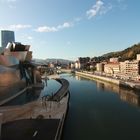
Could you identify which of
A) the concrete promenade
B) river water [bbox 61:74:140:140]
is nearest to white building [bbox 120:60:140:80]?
river water [bbox 61:74:140:140]

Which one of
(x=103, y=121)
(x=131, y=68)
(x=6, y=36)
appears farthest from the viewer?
(x=6, y=36)

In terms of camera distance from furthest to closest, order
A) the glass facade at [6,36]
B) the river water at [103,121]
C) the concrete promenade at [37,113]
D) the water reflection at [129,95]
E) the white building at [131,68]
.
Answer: the glass facade at [6,36]
the white building at [131,68]
the water reflection at [129,95]
the river water at [103,121]
the concrete promenade at [37,113]

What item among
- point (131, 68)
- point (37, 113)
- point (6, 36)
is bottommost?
point (37, 113)

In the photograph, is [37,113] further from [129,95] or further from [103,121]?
[129,95]

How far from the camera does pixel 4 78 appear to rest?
29.1 meters

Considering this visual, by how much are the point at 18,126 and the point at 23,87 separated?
1966 cm

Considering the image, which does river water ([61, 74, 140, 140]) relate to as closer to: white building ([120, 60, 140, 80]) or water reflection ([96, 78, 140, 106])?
water reflection ([96, 78, 140, 106])

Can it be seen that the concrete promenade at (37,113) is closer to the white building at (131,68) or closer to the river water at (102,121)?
the river water at (102,121)

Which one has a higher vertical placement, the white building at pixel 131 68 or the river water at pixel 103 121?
the white building at pixel 131 68

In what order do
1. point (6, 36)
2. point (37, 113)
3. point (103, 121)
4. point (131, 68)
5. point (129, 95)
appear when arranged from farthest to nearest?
point (6, 36) → point (131, 68) → point (129, 95) → point (103, 121) → point (37, 113)

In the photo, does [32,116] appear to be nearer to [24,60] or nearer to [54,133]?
[54,133]

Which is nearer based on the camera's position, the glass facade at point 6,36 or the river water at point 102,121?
the river water at point 102,121

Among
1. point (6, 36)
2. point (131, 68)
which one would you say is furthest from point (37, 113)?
point (6, 36)

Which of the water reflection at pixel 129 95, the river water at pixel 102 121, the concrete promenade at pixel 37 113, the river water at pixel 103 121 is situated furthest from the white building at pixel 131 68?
the concrete promenade at pixel 37 113
